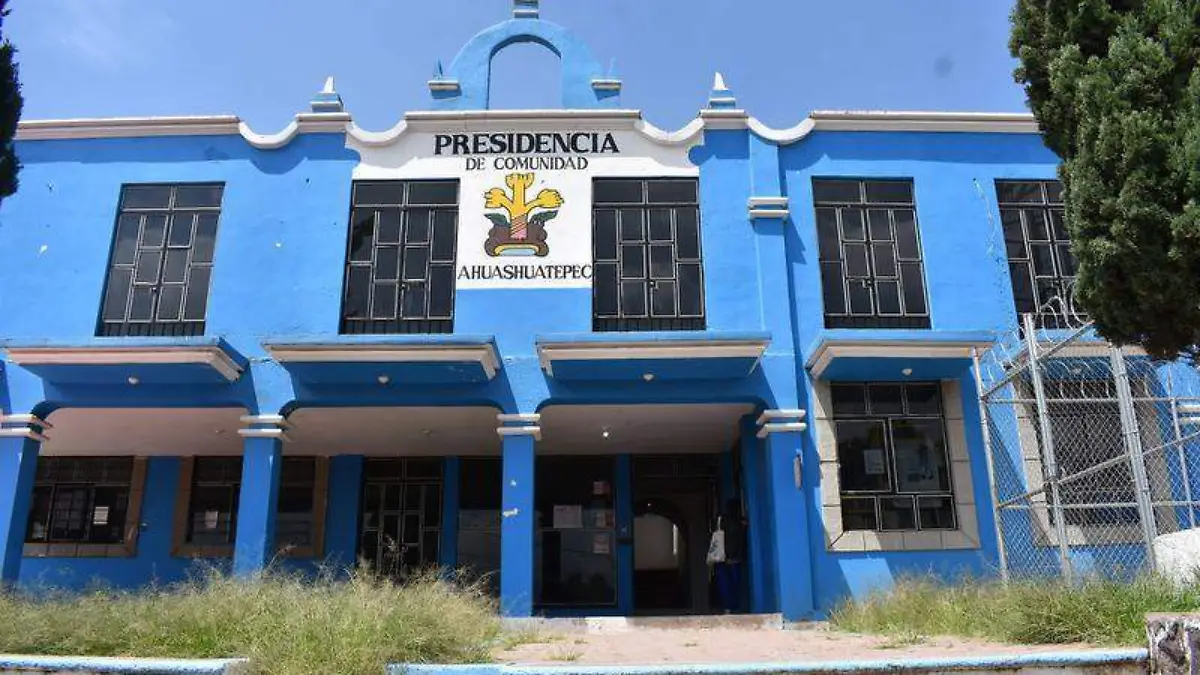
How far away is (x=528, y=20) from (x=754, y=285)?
5601mm

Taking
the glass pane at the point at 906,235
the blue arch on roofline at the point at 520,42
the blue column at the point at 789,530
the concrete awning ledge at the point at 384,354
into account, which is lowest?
the blue column at the point at 789,530

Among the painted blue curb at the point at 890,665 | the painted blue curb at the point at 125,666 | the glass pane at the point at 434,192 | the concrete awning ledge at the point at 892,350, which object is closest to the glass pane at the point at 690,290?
the concrete awning ledge at the point at 892,350

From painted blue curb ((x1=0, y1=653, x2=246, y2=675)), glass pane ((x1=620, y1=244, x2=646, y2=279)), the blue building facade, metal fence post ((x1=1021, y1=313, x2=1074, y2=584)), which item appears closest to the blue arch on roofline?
the blue building facade

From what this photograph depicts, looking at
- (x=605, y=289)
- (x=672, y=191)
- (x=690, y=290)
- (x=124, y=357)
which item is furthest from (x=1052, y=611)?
(x=124, y=357)

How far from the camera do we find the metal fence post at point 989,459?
499 inches

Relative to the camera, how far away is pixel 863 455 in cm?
1324

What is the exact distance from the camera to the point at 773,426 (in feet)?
42.5

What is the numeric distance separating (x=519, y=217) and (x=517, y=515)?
4235 millimetres

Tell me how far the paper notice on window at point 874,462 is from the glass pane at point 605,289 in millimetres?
3927

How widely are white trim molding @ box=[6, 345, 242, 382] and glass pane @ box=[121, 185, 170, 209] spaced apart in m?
2.84

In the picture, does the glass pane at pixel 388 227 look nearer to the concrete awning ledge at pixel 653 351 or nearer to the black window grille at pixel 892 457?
the concrete awning ledge at pixel 653 351

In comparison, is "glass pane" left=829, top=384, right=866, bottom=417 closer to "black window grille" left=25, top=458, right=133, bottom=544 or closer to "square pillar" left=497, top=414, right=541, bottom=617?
"square pillar" left=497, top=414, right=541, bottom=617

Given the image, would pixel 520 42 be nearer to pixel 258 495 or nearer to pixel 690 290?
pixel 690 290

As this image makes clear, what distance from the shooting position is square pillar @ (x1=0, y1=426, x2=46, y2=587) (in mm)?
12820
